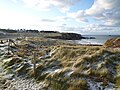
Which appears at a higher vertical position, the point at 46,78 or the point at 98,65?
the point at 98,65

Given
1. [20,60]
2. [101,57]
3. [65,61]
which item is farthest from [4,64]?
[101,57]

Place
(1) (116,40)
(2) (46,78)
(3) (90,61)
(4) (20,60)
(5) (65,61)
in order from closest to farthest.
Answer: (2) (46,78) → (3) (90,61) → (5) (65,61) → (4) (20,60) → (1) (116,40)

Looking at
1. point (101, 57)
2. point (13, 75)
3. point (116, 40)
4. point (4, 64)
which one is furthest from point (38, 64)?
point (116, 40)

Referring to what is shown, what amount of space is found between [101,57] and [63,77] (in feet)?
14.8

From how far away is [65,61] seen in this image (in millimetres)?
21062

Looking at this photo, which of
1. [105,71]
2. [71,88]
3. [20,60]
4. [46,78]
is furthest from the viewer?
[20,60]

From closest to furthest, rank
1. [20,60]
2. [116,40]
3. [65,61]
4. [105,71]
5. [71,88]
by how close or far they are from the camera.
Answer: [71,88]
[105,71]
[65,61]
[20,60]
[116,40]

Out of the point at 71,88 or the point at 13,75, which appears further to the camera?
the point at 13,75

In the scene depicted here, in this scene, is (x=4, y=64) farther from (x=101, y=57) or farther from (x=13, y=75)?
(x=101, y=57)

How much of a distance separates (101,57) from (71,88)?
18.3 feet

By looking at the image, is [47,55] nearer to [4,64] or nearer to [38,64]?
[38,64]

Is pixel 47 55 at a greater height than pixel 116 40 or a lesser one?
lesser

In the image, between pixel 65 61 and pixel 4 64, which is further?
pixel 4 64

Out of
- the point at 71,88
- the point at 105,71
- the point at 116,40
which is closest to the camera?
the point at 71,88
